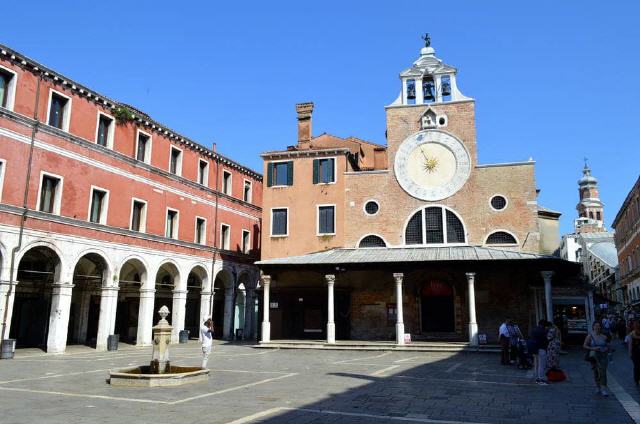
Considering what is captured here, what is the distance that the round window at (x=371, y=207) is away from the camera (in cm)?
2817

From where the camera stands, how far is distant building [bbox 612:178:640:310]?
37.1 meters

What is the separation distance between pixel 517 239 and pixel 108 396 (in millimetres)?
21203

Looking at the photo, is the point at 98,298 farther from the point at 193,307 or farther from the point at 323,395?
the point at 323,395

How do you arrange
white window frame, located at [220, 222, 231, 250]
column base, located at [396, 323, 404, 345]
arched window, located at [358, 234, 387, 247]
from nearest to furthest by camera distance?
column base, located at [396, 323, 404, 345] → arched window, located at [358, 234, 387, 247] → white window frame, located at [220, 222, 231, 250]

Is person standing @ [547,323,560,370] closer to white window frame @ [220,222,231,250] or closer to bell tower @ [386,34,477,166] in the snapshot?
bell tower @ [386,34,477,166]

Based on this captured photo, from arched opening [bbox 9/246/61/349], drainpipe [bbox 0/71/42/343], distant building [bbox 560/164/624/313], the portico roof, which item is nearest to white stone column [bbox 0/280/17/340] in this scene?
drainpipe [bbox 0/71/42/343]

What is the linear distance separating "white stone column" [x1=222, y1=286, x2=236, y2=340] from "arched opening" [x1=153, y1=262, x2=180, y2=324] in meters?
3.45

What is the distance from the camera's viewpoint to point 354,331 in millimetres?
27312

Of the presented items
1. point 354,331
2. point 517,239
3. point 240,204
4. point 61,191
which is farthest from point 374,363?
point 240,204

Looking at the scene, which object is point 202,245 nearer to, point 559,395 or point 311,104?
point 311,104

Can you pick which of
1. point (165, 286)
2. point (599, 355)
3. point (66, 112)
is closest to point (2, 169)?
point (66, 112)

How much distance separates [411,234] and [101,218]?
15.9 meters

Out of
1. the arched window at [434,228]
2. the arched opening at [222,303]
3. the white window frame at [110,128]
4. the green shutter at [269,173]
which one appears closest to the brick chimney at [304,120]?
the green shutter at [269,173]

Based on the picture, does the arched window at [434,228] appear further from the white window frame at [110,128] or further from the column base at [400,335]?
the white window frame at [110,128]
